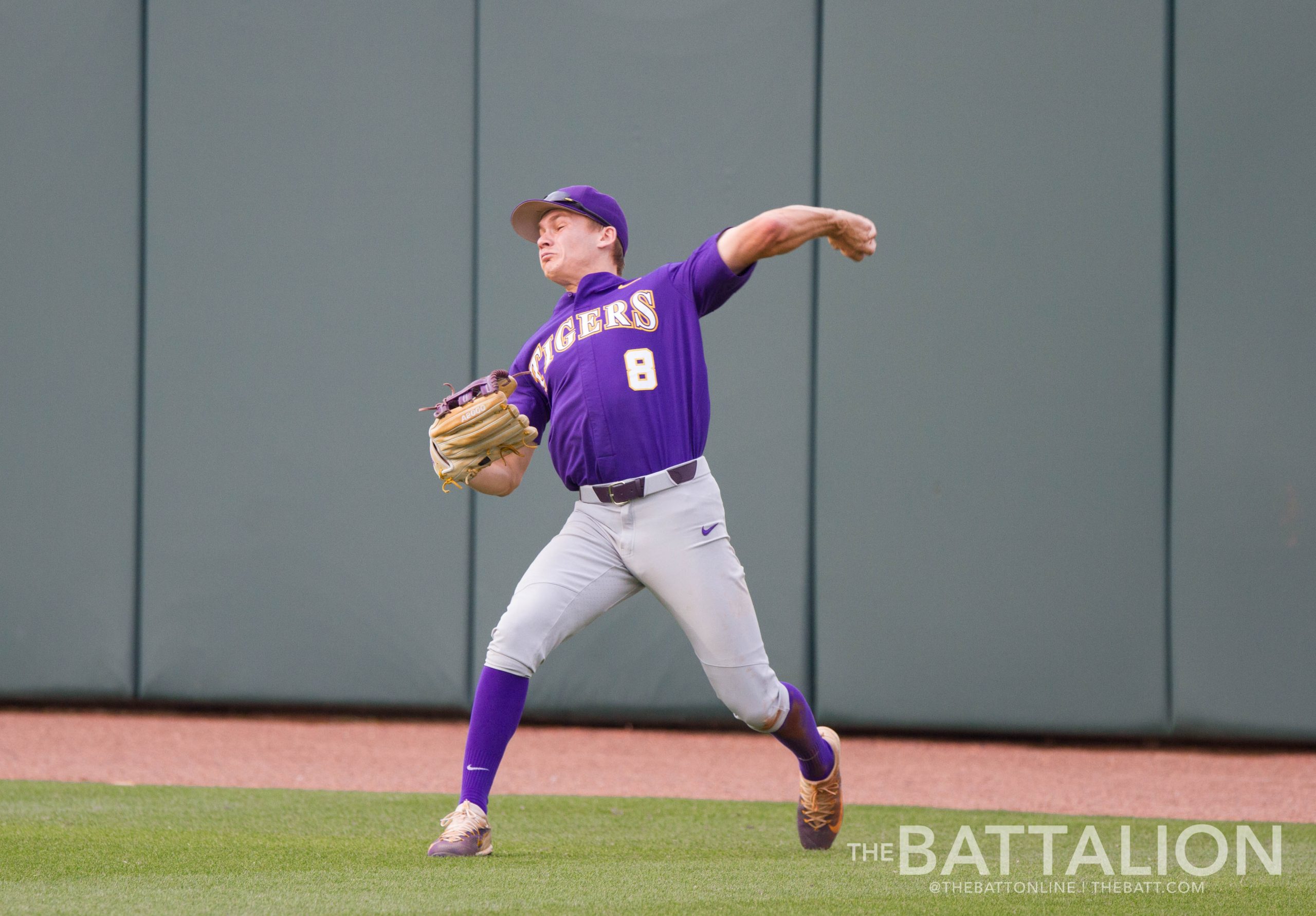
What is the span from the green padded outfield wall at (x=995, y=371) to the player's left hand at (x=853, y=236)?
8.01 feet

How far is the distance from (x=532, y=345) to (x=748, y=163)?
2.63 metres

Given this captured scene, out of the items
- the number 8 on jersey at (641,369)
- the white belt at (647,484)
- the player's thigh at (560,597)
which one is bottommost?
the player's thigh at (560,597)

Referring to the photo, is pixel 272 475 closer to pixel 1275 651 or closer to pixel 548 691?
pixel 548 691

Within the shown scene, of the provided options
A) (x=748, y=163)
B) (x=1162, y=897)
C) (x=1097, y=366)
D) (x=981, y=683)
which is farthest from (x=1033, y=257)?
(x=1162, y=897)

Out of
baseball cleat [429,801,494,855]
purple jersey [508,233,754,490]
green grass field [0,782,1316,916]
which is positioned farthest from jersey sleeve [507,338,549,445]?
green grass field [0,782,1316,916]

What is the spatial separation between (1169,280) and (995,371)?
77 cm

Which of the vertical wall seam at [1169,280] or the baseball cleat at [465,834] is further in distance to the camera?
the vertical wall seam at [1169,280]

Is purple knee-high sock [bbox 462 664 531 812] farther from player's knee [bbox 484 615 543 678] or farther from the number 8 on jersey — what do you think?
the number 8 on jersey

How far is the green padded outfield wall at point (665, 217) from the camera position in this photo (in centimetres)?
530

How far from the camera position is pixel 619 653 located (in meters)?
5.36

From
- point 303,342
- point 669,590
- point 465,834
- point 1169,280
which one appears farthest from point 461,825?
point 1169,280

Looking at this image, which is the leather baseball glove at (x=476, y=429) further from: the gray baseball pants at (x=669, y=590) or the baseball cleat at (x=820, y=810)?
the baseball cleat at (x=820, y=810)

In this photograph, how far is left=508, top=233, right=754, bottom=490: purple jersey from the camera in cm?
278

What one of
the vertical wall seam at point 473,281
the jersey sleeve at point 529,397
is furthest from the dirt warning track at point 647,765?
the jersey sleeve at point 529,397
